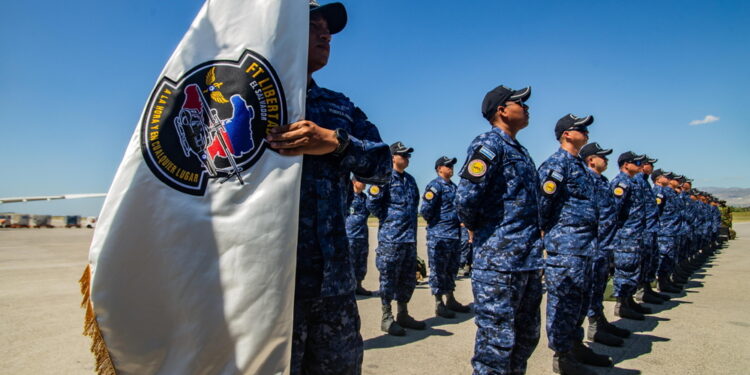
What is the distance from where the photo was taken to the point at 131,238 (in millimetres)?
1382

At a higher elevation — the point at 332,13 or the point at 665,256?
the point at 332,13

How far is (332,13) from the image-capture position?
1.96 m

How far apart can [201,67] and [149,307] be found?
819 millimetres

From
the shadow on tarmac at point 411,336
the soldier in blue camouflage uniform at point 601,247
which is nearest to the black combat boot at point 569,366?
the soldier in blue camouflage uniform at point 601,247

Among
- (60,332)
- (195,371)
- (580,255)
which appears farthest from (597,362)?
(60,332)

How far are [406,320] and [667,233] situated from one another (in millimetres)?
6118

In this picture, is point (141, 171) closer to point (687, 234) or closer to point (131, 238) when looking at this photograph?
point (131, 238)

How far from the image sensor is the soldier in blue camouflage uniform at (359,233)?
729 cm

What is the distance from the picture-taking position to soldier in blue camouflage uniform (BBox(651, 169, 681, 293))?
8.28 metres

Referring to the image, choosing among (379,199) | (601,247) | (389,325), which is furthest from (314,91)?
(379,199)

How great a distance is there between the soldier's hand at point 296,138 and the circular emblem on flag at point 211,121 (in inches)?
1.5

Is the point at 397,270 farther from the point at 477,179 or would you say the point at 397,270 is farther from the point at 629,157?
the point at 629,157

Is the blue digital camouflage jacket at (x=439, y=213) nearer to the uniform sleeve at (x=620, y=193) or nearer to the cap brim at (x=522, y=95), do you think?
the uniform sleeve at (x=620, y=193)

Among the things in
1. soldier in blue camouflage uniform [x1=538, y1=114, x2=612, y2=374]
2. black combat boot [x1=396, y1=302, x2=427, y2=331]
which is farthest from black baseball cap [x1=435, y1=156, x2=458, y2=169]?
soldier in blue camouflage uniform [x1=538, y1=114, x2=612, y2=374]
